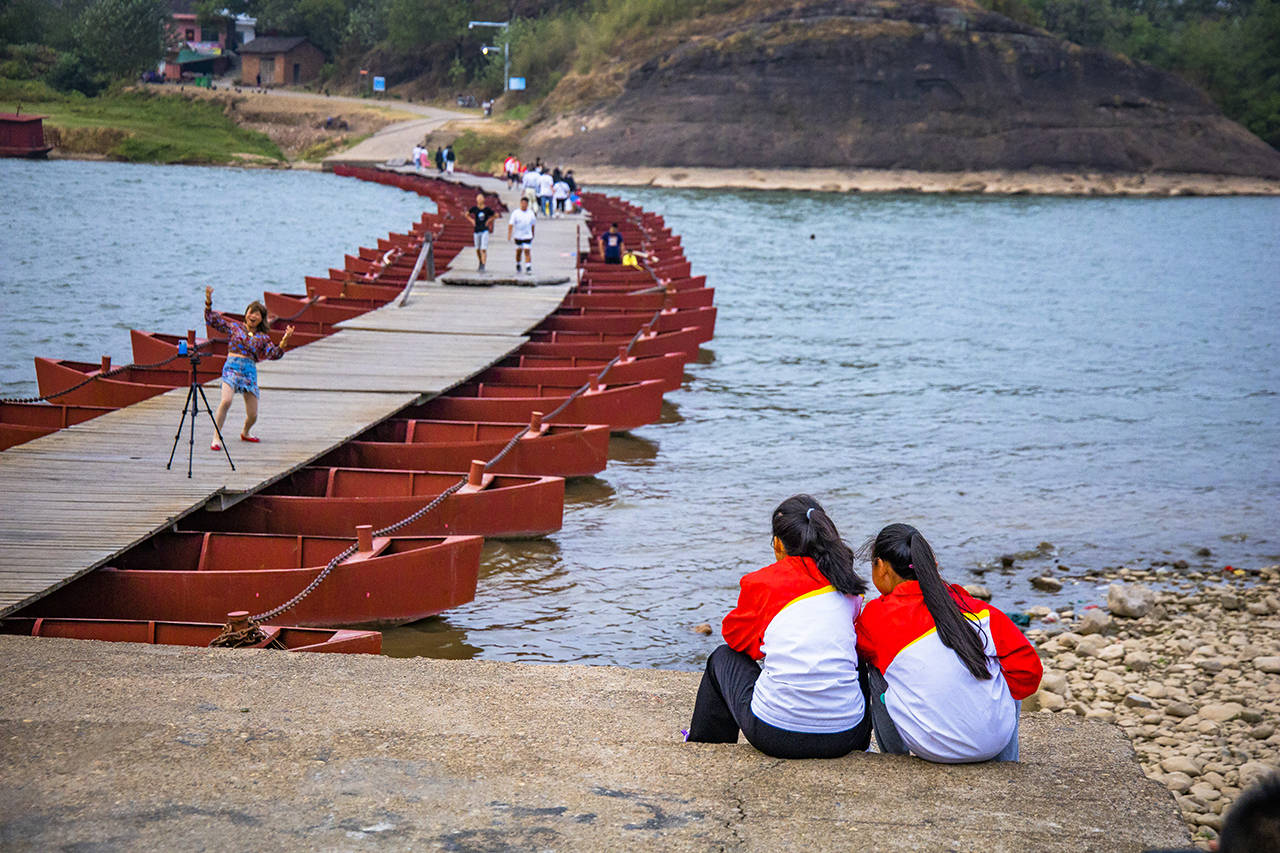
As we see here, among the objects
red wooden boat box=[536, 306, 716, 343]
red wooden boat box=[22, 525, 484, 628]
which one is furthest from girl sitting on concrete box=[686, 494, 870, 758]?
red wooden boat box=[536, 306, 716, 343]

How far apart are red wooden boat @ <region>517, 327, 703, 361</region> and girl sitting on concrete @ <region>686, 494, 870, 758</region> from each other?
13.4 metres

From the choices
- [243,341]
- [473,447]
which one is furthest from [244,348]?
[473,447]

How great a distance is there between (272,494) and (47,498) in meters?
1.99

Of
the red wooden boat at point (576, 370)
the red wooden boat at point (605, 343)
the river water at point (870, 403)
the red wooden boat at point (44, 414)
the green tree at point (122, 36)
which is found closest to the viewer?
the river water at point (870, 403)

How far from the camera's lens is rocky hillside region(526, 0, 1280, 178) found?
83250 mm

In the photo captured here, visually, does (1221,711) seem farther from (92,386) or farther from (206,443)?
(92,386)

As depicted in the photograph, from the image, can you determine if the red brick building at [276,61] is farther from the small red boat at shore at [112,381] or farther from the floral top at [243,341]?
the floral top at [243,341]

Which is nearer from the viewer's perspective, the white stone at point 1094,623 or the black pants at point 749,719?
the black pants at point 749,719

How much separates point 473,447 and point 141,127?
83.3 m

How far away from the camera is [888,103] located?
85312 millimetres

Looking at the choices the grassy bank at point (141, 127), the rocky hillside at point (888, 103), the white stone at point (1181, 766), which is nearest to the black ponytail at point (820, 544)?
the white stone at point (1181, 766)

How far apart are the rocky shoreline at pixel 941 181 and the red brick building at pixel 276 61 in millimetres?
43210

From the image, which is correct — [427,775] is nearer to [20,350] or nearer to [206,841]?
[206,841]

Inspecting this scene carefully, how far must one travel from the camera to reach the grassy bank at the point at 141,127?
8281 cm
